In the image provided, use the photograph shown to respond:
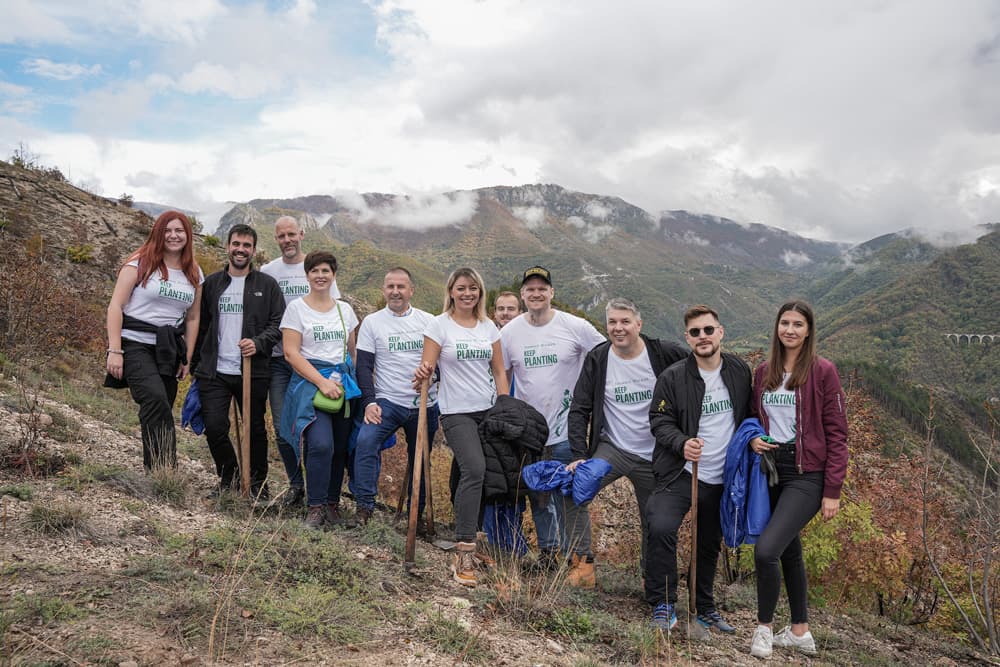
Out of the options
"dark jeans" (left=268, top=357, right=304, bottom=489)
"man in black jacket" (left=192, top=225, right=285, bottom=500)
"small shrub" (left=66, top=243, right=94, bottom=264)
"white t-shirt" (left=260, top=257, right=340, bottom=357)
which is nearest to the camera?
"man in black jacket" (left=192, top=225, right=285, bottom=500)

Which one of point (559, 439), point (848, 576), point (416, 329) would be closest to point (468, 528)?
point (559, 439)

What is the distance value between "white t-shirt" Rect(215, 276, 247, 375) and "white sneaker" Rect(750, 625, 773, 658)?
4.88 meters

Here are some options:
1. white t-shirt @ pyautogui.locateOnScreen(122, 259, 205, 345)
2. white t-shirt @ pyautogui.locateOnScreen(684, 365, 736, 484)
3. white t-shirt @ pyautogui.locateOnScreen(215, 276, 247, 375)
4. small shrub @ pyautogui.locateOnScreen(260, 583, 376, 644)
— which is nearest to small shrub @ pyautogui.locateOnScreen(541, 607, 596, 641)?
small shrub @ pyautogui.locateOnScreen(260, 583, 376, 644)

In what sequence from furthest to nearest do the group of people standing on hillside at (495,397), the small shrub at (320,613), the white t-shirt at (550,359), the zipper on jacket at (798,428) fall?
the white t-shirt at (550,359)
the group of people standing on hillside at (495,397)
the zipper on jacket at (798,428)
the small shrub at (320,613)

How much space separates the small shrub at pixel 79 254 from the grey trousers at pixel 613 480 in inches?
673

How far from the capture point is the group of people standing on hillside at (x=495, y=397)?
4.57 meters

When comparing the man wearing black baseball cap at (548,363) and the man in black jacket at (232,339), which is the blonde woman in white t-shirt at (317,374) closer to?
the man in black jacket at (232,339)

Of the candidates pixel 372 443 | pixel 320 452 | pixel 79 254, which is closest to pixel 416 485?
pixel 372 443

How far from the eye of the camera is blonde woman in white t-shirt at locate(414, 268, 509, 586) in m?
5.14

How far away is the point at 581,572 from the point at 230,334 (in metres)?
3.88

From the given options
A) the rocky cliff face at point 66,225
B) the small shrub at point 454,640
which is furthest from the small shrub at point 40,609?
the rocky cliff face at point 66,225

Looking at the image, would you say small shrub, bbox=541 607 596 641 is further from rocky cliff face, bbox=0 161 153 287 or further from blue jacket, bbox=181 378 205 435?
rocky cliff face, bbox=0 161 153 287

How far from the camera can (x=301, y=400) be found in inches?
208

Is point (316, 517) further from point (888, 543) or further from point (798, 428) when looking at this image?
point (888, 543)
